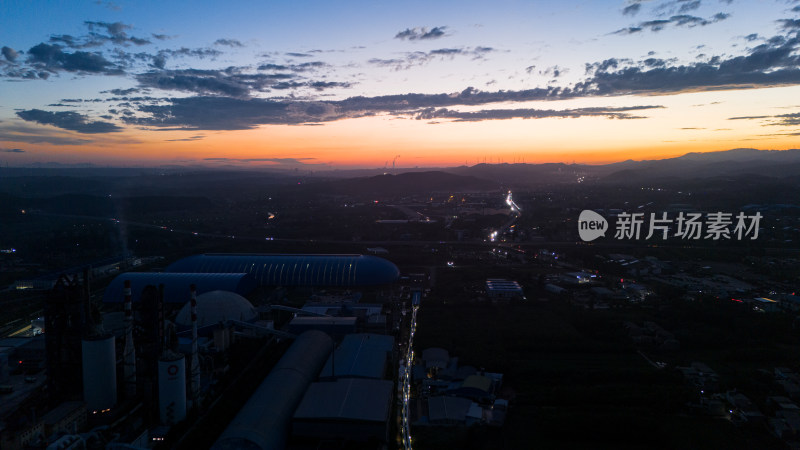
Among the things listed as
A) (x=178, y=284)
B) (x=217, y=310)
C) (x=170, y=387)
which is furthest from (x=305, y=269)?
(x=170, y=387)

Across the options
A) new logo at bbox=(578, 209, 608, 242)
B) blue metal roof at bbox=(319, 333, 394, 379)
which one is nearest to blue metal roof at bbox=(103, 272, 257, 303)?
blue metal roof at bbox=(319, 333, 394, 379)

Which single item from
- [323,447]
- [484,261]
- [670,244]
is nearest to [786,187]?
[670,244]

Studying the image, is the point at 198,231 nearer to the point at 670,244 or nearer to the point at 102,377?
the point at 102,377

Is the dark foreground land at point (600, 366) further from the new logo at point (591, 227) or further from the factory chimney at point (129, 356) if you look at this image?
the new logo at point (591, 227)

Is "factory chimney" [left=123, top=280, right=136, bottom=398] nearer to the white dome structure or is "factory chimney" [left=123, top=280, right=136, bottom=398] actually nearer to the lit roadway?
the white dome structure

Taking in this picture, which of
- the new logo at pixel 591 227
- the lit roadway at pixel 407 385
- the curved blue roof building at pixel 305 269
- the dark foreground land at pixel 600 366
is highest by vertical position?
the new logo at pixel 591 227

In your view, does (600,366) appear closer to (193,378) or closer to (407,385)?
(407,385)

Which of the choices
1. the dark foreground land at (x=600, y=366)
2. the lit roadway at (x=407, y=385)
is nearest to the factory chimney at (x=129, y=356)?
the lit roadway at (x=407, y=385)
